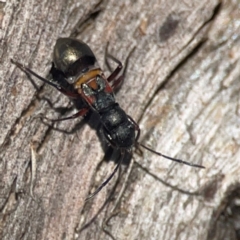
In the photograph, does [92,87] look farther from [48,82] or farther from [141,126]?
[141,126]

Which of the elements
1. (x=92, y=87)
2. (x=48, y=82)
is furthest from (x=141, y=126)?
(x=48, y=82)

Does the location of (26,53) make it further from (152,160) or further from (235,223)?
(235,223)

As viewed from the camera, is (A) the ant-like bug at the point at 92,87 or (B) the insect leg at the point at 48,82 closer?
(B) the insect leg at the point at 48,82

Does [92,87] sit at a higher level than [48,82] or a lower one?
higher

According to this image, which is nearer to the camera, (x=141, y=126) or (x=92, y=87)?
(x=141, y=126)

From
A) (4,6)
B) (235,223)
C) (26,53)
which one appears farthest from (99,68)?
(235,223)
